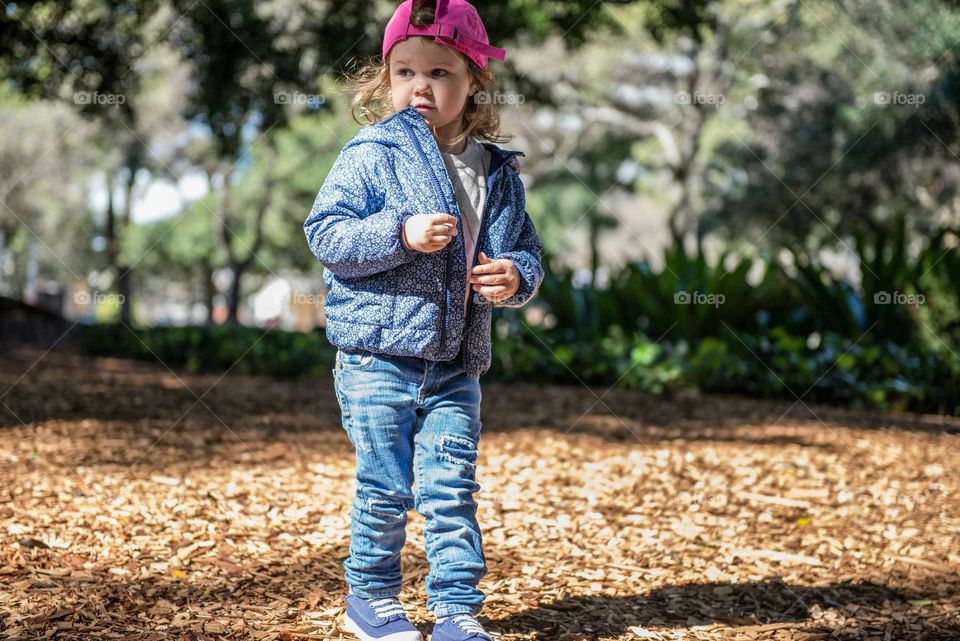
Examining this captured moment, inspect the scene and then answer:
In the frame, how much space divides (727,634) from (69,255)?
32.3 m

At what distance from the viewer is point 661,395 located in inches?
268

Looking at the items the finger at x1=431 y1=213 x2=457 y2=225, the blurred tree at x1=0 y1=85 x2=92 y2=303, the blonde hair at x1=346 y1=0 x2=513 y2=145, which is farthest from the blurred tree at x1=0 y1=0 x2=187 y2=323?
the blurred tree at x1=0 y1=85 x2=92 y2=303

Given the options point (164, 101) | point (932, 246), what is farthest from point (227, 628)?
point (164, 101)

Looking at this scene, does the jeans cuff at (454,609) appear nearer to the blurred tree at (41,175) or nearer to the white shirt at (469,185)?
the white shirt at (469,185)

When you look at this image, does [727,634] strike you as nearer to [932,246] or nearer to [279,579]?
[279,579]

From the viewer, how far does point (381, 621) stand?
220cm

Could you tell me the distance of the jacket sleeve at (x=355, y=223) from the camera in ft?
6.60

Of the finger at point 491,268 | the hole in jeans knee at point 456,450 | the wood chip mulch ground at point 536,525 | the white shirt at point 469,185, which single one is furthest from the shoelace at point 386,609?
the finger at point 491,268

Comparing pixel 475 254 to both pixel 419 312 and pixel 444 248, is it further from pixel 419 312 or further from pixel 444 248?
pixel 419 312

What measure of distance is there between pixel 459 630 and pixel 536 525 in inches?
55.0

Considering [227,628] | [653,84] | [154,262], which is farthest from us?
[154,262]

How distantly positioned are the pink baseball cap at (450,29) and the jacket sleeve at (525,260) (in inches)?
13.1

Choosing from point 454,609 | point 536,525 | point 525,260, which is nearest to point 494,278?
point 525,260

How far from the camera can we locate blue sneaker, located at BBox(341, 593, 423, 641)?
→ 220 centimetres
